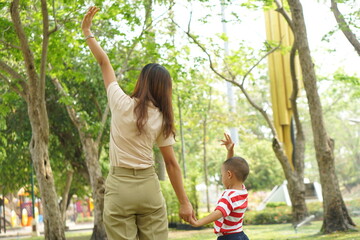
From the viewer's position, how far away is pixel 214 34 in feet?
62.2

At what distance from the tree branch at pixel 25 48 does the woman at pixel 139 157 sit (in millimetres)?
7787

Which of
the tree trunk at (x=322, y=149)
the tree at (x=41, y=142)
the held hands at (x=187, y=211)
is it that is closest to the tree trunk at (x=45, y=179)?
the tree at (x=41, y=142)

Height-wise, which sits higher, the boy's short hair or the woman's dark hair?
the woman's dark hair

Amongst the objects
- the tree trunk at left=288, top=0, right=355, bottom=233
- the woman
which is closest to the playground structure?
the tree trunk at left=288, top=0, right=355, bottom=233

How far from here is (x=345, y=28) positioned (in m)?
13.1

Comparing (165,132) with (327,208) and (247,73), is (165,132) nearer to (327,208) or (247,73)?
(327,208)

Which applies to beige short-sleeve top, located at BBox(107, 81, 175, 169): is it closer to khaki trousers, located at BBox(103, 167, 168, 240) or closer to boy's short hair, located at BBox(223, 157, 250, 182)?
khaki trousers, located at BBox(103, 167, 168, 240)

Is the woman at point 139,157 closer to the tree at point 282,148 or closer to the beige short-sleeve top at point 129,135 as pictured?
the beige short-sleeve top at point 129,135

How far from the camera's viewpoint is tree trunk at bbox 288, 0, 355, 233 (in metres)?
13.2

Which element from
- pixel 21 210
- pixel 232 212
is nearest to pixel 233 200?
pixel 232 212

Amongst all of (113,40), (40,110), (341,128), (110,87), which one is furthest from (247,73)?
(341,128)

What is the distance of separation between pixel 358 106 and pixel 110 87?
51874 millimetres

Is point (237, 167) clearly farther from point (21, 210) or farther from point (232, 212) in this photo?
point (21, 210)

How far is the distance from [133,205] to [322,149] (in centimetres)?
1049
